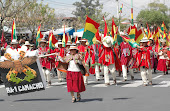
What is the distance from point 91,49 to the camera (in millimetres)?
18312

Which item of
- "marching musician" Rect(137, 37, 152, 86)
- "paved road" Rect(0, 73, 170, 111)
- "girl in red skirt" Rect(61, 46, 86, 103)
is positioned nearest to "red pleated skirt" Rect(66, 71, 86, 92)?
"girl in red skirt" Rect(61, 46, 86, 103)

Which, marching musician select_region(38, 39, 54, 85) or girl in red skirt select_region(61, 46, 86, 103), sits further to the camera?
marching musician select_region(38, 39, 54, 85)

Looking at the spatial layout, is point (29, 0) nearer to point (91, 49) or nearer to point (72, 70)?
point (91, 49)

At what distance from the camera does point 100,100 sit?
1169 centimetres

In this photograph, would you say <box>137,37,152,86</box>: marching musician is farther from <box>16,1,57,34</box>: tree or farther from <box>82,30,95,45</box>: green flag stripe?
<box>16,1,57,34</box>: tree

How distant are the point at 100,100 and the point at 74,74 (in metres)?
1.07

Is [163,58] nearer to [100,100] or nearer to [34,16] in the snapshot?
[100,100]

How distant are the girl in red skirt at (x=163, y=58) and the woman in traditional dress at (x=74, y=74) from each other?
35.6ft

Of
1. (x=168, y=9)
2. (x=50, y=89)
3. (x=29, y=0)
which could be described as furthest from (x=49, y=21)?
(x=168, y=9)

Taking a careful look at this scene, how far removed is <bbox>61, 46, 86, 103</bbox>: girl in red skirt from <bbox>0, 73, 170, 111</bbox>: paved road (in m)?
0.40

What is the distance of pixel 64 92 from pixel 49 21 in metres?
33.0

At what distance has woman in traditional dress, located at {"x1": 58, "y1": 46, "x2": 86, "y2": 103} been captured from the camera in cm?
1150

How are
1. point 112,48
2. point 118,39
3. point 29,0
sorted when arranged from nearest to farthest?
point 112,48, point 118,39, point 29,0

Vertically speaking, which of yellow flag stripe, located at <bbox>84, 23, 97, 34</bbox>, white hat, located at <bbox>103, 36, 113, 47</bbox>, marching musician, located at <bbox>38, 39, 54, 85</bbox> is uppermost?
yellow flag stripe, located at <bbox>84, 23, 97, 34</bbox>
